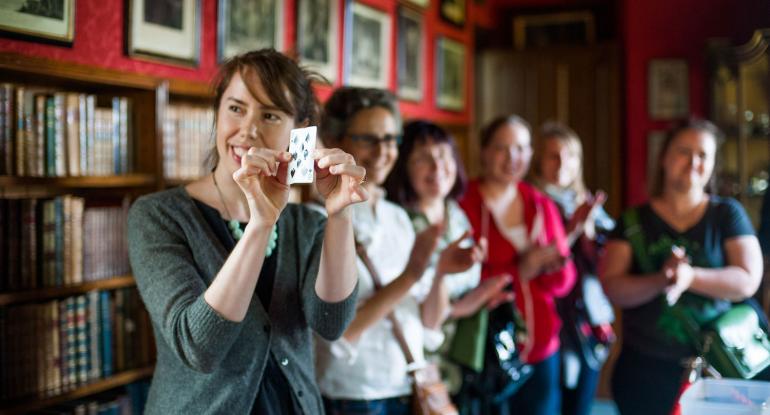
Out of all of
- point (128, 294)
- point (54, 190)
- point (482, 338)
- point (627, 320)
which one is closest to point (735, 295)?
point (627, 320)

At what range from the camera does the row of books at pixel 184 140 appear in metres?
2.78

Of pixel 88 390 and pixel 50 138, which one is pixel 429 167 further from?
pixel 88 390

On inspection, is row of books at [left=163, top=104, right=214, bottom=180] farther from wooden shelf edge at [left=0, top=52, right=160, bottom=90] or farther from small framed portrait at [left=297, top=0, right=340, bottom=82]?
small framed portrait at [left=297, top=0, right=340, bottom=82]

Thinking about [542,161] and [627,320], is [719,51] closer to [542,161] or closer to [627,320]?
[542,161]

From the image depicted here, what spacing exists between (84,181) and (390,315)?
105 cm

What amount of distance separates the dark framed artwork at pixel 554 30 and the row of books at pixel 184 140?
373 centimetres

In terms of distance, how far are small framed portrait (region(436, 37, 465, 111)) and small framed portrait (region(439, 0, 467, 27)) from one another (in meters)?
0.14

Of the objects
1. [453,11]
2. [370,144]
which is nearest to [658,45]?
[453,11]

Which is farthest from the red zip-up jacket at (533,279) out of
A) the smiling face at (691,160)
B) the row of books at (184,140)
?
the row of books at (184,140)

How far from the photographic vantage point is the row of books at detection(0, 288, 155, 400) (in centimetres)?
219

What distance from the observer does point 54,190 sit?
2.53 metres

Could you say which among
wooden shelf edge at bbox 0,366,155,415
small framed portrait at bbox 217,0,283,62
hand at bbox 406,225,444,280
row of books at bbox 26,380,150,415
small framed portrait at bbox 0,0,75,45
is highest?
small framed portrait at bbox 217,0,283,62

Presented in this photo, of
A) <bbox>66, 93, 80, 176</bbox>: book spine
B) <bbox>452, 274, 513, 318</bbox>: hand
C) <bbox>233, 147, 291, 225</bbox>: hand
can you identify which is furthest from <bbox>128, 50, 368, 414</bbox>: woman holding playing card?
<bbox>452, 274, 513, 318</bbox>: hand

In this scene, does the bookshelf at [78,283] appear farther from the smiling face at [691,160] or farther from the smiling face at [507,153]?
the smiling face at [691,160]
